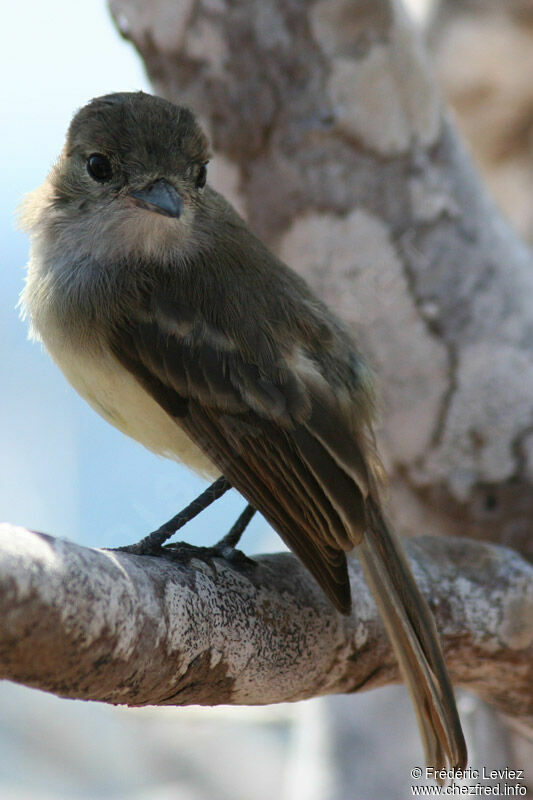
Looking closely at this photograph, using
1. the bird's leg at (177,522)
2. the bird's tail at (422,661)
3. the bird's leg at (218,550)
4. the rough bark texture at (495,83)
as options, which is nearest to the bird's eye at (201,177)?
the bird's leg at (177,522)

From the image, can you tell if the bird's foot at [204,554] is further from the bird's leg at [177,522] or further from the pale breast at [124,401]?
the pale breast at [124,401]

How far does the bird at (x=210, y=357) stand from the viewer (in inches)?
75.0

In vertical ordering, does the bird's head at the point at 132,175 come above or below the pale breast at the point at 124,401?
above

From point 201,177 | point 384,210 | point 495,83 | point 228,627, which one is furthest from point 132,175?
point 495,83

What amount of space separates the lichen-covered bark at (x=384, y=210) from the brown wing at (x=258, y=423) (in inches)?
44.3

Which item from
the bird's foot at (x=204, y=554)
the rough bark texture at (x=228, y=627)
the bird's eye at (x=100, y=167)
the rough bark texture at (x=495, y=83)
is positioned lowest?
the rough bark texture at (x=228, y=627)

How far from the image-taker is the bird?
6.25 feet

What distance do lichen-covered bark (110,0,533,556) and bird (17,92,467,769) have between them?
88 cm

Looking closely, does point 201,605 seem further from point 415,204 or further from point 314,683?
point 415,204

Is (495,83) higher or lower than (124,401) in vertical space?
higher

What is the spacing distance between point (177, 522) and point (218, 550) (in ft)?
0.38

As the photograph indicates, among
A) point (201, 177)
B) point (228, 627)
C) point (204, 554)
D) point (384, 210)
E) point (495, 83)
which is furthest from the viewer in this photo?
point (495, 83)

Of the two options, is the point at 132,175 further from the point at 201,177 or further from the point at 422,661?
the point at 422,661

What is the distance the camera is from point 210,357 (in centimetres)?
195
